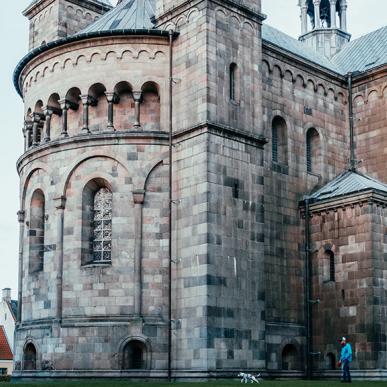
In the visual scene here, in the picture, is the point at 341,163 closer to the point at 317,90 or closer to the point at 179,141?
the point at 317,90

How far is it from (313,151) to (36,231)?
13222mm

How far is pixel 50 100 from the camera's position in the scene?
3403 centimetres

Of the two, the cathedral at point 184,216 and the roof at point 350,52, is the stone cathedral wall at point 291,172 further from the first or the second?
the roof at point 350,52

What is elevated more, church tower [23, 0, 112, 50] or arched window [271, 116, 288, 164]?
church tower [23, 0, 112, 50]

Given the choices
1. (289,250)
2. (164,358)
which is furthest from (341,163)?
(164,358)

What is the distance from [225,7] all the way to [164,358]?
13932 millimetres

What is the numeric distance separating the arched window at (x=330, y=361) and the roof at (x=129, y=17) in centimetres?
1567

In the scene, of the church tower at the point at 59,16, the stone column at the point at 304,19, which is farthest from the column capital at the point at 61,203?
the stone column at the point at 304,19

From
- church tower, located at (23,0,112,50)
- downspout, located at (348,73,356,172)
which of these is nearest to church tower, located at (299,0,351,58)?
downspout, located at (348,73,356,172)

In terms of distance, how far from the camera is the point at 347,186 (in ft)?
112

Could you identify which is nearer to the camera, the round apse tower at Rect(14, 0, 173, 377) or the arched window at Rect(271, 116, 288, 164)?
the round apse tower at Rect(14, 0, 173, 377)

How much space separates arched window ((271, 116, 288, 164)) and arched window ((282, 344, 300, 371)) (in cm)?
811

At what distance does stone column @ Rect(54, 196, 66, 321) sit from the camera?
3145 cm

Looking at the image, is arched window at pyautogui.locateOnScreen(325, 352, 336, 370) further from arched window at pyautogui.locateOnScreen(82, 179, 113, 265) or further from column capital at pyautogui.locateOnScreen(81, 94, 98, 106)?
column capital at pyautogui.locateOnScreen(81, 94, 98, 106)
